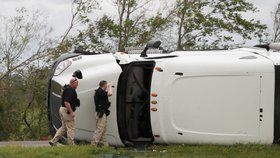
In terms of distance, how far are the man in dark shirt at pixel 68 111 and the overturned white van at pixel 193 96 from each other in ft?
0.72

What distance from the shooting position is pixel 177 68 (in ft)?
28.4

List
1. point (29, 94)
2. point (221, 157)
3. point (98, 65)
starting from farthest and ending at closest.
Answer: point (29, 94) < point (98, 65) < point (221, 157)

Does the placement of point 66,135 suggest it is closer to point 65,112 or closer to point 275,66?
point 65,112

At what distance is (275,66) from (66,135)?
3966 mm

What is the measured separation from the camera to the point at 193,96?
8.55 metres

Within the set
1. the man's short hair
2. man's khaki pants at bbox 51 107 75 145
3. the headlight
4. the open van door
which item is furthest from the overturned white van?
the headlight

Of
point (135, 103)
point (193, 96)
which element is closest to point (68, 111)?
point (135, 103)

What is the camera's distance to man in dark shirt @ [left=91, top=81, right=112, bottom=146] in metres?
8.84

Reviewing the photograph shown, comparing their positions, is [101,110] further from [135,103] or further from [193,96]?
[193,96]

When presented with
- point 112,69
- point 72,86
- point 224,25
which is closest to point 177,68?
point 112,69

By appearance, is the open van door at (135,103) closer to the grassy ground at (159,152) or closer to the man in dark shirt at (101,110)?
the man in dark shirt at (101,110)

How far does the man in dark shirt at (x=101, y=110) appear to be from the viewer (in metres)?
8.84

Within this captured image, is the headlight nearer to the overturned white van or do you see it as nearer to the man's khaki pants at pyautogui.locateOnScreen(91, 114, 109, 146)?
the overturned white van

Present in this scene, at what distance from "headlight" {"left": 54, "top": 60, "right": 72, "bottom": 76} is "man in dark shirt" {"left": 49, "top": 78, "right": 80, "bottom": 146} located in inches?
24.0
